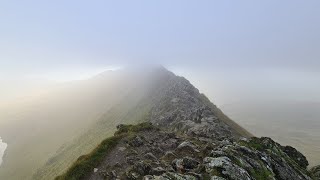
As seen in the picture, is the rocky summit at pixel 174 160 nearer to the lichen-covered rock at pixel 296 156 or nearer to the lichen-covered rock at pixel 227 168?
the lichen-covered rock at pixel 227 168

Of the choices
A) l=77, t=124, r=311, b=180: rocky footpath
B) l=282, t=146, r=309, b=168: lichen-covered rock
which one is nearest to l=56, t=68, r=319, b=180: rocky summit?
l=77, t=124, r=311, b=180: rocky footpath

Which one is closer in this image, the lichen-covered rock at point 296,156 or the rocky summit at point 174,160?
the rocky summit at point 174,160

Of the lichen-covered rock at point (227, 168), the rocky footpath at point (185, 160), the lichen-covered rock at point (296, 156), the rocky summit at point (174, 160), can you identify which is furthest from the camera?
the lichen-covered rock at point (296, 156)

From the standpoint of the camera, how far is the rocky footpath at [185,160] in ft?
118

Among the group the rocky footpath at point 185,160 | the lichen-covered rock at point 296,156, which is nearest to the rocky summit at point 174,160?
the rocky footpath at point 185,160

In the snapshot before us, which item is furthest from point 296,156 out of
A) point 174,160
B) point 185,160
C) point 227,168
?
point 174,160

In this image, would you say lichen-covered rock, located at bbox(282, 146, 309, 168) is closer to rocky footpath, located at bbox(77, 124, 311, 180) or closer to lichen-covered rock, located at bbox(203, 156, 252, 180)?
rocky footpath, located at bbox(77, 124, 311, 180)

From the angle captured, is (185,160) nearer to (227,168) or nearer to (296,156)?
(227,168)

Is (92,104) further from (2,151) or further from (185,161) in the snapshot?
(185,161)

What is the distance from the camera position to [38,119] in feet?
547

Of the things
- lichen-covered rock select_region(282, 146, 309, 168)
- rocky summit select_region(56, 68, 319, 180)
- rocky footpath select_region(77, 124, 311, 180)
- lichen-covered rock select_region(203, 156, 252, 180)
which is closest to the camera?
lichen-covered rock select_region(203, 156, 252, 180)

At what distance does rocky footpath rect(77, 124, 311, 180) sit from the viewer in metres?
36.0

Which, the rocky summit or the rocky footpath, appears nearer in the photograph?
the rocky footpath

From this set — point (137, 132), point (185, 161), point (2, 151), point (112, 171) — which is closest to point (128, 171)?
point (112, 171)
